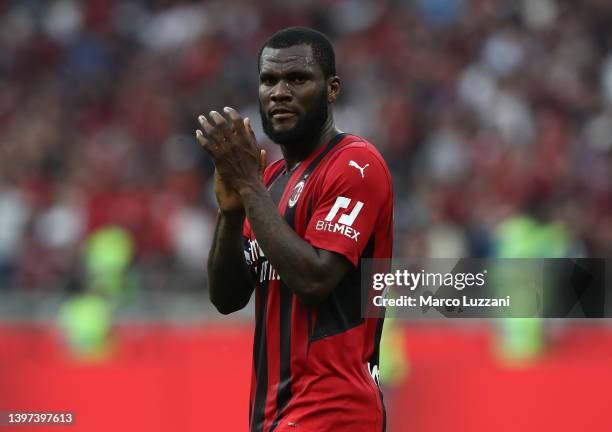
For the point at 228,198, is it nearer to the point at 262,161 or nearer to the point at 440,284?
the point at 262,161

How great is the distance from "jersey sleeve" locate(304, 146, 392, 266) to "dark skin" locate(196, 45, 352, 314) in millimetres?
54

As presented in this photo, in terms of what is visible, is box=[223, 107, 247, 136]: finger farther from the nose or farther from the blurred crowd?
the blurred crowd

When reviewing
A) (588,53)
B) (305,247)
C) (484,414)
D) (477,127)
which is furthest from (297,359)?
(588,53)

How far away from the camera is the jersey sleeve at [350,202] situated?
12.4ft

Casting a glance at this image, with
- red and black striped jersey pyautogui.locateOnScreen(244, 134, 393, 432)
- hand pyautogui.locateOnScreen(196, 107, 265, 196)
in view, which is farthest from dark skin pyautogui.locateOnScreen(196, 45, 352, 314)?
red and black striped jersey pyautogui.locateOnScreen(244, 134, 393, 432)

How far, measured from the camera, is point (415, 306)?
479cm

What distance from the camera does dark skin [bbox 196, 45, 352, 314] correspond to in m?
3.71

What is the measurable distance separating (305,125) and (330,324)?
2.37ft

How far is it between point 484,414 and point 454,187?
13.8 feet

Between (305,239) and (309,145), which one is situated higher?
(309,145)

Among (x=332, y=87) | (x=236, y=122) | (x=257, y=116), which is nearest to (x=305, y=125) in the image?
(x=332, y=87)

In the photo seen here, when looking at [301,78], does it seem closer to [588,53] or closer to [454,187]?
[454,187]

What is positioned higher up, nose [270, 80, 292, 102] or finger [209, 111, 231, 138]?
nose [270, 80, 292, 102]

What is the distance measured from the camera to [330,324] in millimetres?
3869
